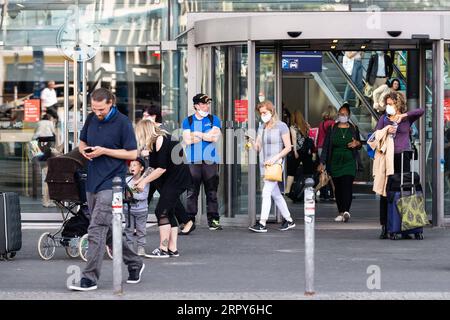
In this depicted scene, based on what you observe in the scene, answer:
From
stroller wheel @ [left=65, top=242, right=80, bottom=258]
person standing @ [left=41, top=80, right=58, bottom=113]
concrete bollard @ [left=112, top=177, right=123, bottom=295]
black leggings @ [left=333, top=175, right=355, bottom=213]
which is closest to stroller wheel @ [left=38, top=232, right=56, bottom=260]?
stroller wheel @ [left=65, top=242, right=80, bottom=258]

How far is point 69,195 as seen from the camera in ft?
43.2

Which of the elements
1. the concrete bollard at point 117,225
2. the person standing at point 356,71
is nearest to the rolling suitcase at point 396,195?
the concrete bollard at point 117,225

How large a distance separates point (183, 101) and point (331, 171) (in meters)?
2.50

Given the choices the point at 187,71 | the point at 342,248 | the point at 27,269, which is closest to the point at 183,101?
the point at 187,71

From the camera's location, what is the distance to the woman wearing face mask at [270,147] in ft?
52.8

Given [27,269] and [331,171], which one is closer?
[27,269]

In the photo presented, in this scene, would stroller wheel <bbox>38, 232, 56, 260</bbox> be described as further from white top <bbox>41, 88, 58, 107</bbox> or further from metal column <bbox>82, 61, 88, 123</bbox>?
white top <bbox>41, 88, 58, 107</bbox>

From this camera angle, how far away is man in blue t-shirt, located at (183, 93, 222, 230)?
16.2 meters

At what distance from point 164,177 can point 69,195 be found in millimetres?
1085

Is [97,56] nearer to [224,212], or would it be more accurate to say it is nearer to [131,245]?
[224,212]

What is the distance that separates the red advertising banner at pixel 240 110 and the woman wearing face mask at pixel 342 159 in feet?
5.24

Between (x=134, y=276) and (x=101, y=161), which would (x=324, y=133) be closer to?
(x=134, y=276)

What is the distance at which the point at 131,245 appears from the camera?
11.4 m

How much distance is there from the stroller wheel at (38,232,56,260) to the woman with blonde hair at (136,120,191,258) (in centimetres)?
111
